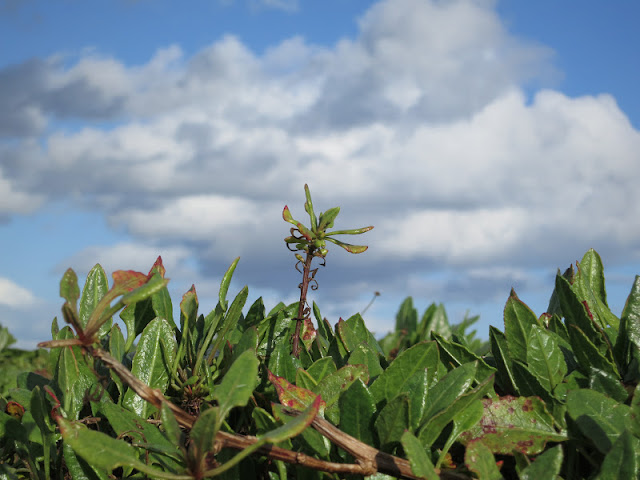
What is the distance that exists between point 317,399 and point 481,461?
0.50m

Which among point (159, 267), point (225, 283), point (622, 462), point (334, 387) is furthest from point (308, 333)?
point (622, 462)

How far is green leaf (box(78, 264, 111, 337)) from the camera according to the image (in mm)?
2463

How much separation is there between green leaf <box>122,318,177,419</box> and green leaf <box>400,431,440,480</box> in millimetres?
1059

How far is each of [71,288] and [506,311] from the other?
1404mm

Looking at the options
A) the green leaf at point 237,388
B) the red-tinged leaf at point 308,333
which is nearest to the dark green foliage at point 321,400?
the green leaf at point 237,388

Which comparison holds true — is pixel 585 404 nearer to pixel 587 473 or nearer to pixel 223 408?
pixel 587 473

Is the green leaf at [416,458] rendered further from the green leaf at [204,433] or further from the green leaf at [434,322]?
the green leaf at [434,322]

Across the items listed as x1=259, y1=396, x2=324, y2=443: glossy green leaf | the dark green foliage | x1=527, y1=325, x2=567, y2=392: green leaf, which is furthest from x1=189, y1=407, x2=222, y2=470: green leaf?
x1=527, y1=325, x2=567, y2=392: green leaf

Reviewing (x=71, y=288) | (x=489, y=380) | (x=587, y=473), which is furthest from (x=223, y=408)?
(x=587, y=473)

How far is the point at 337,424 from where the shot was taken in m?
1.78

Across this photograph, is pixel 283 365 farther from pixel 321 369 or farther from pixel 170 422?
pixel 170 422

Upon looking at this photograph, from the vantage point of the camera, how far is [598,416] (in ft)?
5.50

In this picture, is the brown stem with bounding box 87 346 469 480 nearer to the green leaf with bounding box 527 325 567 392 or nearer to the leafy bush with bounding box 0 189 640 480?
the leafy bush with bounding box 0 189 640 480

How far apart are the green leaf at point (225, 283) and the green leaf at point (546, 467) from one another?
120 cm
